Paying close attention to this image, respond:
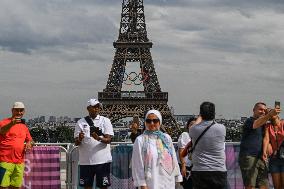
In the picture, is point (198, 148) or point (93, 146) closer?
point (198, 148)

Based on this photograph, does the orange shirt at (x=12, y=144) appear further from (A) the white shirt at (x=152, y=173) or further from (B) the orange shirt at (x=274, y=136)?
(B) the orange shirt at (x=274, y=136)

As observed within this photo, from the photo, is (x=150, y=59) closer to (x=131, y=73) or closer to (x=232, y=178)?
(x=131, y=73)

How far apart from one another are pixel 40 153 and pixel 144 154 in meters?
4.56

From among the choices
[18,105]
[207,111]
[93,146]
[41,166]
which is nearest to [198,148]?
[207,111]

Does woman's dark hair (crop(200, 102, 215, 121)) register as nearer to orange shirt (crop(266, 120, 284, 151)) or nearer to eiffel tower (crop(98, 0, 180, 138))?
orange shirt (crop(266, 120, 284, 151))

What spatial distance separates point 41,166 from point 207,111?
15.0ft

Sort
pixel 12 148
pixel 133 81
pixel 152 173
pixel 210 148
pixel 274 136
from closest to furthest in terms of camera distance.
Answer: pixel 152 173
pixel 210 148
pixel 12 148
pixel 274 136
pixel 133 81

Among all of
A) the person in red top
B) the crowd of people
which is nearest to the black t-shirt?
the crowd of people

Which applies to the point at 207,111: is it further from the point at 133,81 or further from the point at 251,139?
the point at 133,81

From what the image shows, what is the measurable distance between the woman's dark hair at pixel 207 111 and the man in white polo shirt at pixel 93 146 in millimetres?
2075

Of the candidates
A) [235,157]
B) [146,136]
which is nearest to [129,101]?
[235,157]

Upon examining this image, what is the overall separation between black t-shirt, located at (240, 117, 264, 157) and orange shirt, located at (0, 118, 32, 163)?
11.6 ft

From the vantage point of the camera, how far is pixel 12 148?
917 cm

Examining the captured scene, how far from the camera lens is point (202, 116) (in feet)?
24.4
